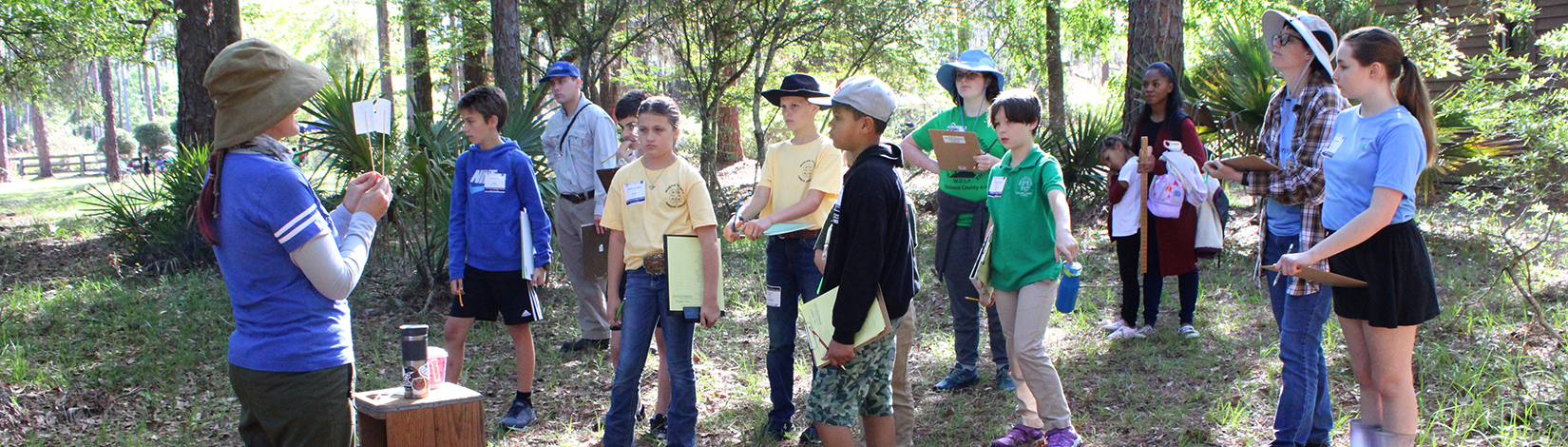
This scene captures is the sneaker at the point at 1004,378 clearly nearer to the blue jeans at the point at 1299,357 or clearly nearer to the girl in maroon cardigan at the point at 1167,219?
the girl in maroon cardigan at the point at 1167,219

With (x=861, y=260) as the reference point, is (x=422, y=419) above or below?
below

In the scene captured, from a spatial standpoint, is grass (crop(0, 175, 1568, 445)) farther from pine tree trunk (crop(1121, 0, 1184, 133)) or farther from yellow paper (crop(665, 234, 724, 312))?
pine tree trunk (crop(1121, 0, 1184, 133))

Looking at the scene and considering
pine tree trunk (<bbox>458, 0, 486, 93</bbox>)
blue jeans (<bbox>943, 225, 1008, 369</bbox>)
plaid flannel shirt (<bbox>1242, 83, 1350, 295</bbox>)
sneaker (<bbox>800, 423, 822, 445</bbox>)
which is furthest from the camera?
pine tree trunk (<bbox>458, 0, 486, 93</bbox>)

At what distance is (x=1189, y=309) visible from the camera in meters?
5.36

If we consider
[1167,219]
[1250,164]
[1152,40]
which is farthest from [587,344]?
[1152,40]

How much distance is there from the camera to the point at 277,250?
2227mm

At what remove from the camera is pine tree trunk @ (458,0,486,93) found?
42.1 ft

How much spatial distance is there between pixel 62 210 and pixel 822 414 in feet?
60.1

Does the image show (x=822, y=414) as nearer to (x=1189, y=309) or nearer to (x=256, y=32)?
(x=1189, y=309)

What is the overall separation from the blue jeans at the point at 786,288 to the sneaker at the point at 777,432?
201mm

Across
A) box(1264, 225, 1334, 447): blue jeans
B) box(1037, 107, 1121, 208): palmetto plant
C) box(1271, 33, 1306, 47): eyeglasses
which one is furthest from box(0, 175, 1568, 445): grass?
box(1271, 33, 1306, 47): eyeglasses

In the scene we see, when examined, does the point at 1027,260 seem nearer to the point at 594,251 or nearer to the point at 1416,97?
the point at 1416,97

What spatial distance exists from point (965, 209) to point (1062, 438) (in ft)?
4.17

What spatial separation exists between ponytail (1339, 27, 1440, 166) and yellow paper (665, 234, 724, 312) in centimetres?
228
